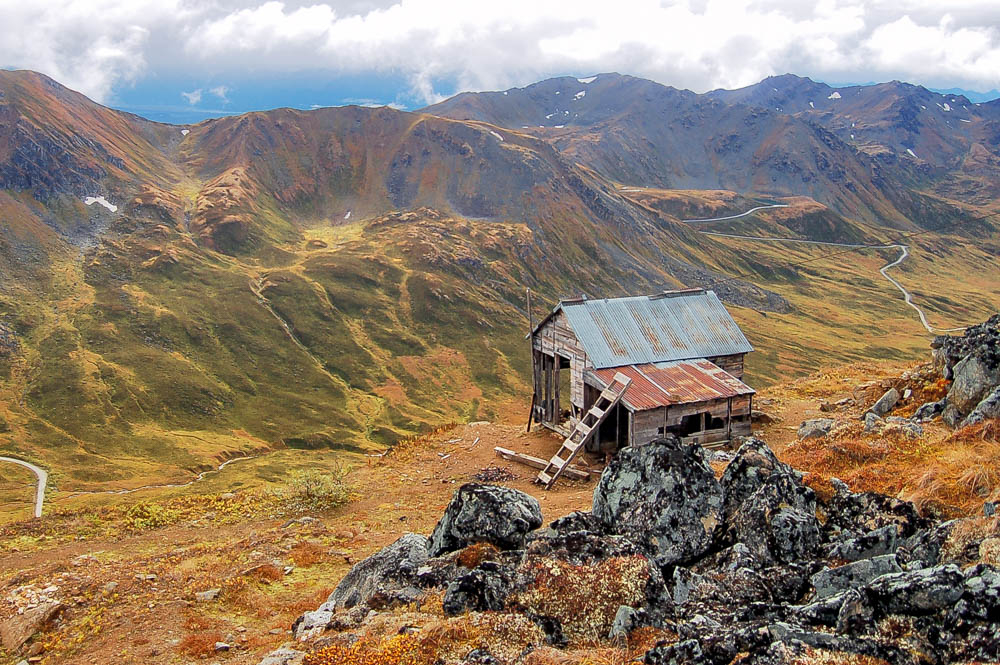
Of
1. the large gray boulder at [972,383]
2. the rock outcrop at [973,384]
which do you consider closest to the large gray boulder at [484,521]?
the rock outcrop at [973,384]

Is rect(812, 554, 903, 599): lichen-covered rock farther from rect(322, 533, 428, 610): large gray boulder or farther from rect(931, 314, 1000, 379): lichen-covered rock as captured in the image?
rect(931, 314, 1000, 379): lichen-covered rock

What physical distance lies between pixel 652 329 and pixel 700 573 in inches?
937

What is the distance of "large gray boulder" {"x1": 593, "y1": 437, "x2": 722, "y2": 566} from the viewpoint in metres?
12.1

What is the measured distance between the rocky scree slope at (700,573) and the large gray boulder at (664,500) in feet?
0.09

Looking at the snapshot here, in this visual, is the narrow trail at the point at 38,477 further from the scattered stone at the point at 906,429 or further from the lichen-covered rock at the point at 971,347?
the lichen-covered rock at the point at 971,347

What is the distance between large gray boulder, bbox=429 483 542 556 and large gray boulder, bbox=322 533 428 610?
55cm

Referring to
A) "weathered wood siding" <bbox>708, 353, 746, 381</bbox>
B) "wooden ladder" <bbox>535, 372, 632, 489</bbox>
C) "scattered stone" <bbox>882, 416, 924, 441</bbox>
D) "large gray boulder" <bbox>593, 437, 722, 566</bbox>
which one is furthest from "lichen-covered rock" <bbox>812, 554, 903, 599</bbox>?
"weathered wood siding" <bbox>708, 353, 746, 381</bbox>

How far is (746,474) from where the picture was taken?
1283 cm

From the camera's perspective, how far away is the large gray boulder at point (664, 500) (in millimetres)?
12070

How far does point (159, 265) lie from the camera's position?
14662cm

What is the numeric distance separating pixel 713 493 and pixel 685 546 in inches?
49.0

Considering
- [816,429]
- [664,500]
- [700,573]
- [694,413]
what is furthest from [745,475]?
[694,413]

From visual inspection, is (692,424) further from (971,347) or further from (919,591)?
(919,591)

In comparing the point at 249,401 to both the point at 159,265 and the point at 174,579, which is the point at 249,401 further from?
the point at 174,579
